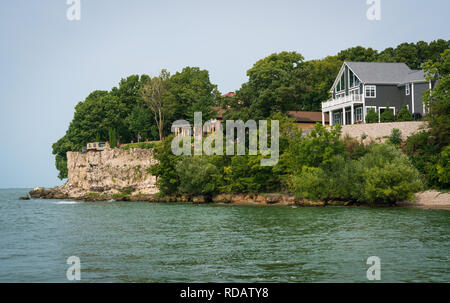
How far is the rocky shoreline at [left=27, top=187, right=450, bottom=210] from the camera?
136ft

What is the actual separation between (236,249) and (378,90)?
43.2 m

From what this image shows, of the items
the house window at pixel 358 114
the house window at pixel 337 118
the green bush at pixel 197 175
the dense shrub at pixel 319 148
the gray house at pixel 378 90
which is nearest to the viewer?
the dense shrub at pixel 319 148

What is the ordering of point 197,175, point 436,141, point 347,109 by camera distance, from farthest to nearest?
1. point 347,109
2. point 197,175
3. point 436,141

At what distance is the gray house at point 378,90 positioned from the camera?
183 ft

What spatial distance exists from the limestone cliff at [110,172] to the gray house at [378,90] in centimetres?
3216

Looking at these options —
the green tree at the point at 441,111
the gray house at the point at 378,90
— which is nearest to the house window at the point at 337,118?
the gray house at the point at 378,90

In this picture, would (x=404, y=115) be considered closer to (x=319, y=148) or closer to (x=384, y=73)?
(x=384, y=73)

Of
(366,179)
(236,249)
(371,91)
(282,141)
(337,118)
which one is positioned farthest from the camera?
(337,118)

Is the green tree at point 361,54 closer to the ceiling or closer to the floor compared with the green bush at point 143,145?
closer to the ceiling

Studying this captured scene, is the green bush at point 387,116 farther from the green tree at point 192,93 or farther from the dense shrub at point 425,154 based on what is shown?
the green tree at point 192,93

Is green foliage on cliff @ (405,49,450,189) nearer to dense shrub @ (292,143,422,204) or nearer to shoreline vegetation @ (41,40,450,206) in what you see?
shoreline vegetation @ (41,40,450,206)

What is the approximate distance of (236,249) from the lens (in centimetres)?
2144

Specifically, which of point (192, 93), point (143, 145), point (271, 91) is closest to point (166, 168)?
point (143, 145)

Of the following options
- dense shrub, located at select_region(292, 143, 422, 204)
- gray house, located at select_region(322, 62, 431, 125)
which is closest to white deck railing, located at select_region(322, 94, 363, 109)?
gray house, located at select_region(322, 62, 431, 125)
